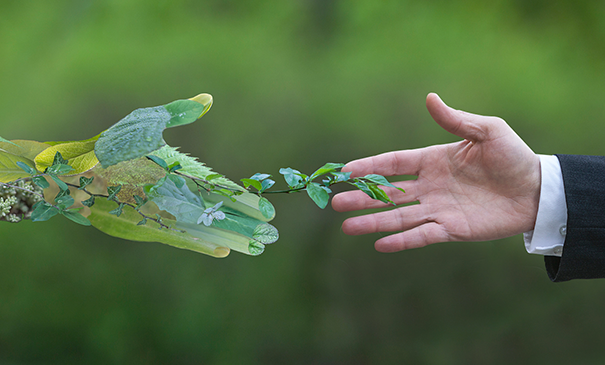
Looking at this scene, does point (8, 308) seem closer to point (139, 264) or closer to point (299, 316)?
point (139, 264)

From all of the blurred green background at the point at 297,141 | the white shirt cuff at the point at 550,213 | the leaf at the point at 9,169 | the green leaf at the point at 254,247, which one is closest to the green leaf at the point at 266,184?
the green leaf at the point at 254,247

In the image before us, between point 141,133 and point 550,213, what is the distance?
0.87 m

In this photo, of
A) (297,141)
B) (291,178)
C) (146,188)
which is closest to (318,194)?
(291,178)

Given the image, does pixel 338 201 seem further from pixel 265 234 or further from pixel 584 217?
pixel 584 217

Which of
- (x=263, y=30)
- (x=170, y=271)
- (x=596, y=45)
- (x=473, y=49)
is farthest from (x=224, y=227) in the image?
(x=596, y=45)

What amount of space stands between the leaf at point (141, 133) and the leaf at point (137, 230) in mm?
208

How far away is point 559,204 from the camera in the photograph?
0.78 m

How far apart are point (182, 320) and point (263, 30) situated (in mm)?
785

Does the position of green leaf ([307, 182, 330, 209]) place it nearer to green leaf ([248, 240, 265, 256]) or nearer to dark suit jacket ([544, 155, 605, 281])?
green leaf ([248, 240, 265, 256])

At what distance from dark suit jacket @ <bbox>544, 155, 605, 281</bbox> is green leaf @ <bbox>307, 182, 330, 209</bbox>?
A: 56cm

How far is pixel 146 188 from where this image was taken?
1.84 feet

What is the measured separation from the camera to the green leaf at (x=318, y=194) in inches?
22.1

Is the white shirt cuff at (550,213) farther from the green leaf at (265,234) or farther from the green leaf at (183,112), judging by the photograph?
the green leaf at (183,112)

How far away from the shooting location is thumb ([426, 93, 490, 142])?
0.71m
